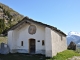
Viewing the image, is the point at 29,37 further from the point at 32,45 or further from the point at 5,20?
the point at 5,20

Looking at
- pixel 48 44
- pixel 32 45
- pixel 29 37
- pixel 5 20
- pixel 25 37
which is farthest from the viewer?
pixel 5 20

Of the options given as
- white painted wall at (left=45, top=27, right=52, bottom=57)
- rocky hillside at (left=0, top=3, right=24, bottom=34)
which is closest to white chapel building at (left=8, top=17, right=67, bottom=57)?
white painted wall at (left=45, top=27, right=52, bottom=57)

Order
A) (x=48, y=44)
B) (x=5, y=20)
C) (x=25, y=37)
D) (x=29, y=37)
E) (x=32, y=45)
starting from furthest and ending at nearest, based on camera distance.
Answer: (x=5, y=20)
(x=32, y=45)
(x=25, y=37)
(x=29, y=37)
(x=48, y=44)

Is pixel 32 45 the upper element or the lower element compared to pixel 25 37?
lower

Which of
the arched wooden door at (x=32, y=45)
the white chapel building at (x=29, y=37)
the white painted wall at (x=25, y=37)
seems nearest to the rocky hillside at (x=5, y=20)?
the white painted wall at (x=25, y=37)

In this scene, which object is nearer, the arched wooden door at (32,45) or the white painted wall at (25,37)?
the white painted wall at (25,37)

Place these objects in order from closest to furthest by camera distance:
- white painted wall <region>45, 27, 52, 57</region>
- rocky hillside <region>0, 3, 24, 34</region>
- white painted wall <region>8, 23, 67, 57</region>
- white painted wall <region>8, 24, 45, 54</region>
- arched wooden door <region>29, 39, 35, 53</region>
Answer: white painted wall <region>45, 27, 52, 57</region>
white painted wall <region>8, 23, 67, 57</region>
white painted wall <region>8, 24, 45, 54</region>
arched wooden door <region>29, 39, 35, 53</region>
rocky hillside <region>0, 3, 24, 34</region>

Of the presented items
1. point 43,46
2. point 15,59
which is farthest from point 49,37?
point 15,59

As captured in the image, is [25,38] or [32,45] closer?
[25,38]

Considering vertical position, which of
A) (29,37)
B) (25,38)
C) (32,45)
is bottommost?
(32,45)

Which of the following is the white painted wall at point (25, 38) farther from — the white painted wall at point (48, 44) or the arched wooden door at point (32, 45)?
the white painted wall at point (48, 44)

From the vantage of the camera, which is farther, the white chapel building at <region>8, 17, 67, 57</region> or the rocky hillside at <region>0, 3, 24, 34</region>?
the rocky hillside at <region>0, 3, 24, 34</region>

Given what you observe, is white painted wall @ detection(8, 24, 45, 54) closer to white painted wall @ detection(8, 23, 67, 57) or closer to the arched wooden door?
white painted wall @ detection(8, 23, 67, 57)

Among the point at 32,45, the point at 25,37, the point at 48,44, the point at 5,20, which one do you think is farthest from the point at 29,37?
the point at 5,20
